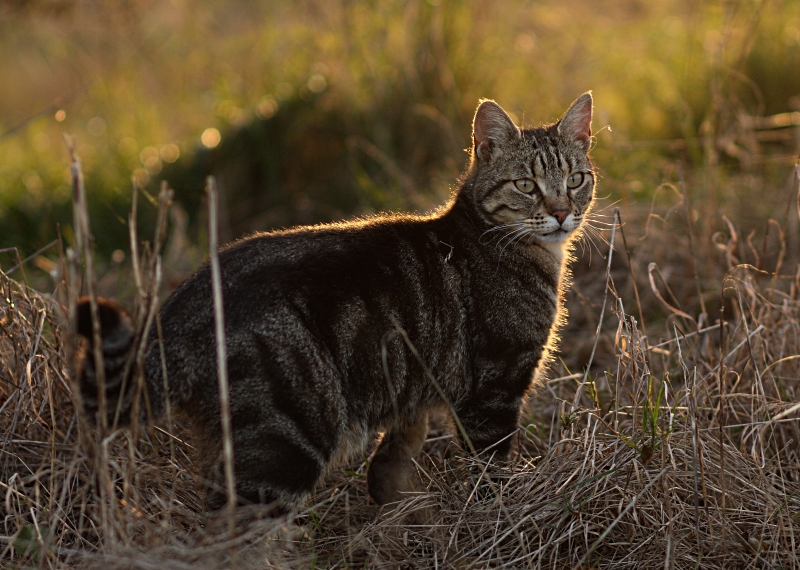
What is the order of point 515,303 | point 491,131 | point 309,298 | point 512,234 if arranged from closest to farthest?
1. point 309,298
2. point 515,303
3. point 512,234
4. point 491,131

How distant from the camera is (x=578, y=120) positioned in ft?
11.3

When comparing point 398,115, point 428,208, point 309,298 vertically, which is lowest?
point 428,208

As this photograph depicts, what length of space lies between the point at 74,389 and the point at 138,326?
0.27 meters

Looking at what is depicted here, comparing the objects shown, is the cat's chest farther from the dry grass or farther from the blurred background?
the blurred background

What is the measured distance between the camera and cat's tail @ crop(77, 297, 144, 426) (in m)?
2.25

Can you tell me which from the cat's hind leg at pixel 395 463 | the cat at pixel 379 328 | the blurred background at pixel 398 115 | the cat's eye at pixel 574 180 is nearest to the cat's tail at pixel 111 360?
the cat at pixel 379 328

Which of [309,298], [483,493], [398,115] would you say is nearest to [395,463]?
[483,493]

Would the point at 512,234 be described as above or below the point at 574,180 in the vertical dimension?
below

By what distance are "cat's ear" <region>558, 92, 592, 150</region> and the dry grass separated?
0.81 metres

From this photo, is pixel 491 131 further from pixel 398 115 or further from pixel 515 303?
pixel 398 115

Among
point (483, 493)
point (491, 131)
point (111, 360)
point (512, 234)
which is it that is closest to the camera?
point (111, 360)

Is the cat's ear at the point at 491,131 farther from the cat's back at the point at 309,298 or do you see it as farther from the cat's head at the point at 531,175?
the cat's back at the point at 309,298

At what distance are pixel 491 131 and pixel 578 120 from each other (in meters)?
0.39

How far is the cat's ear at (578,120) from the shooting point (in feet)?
11.2
